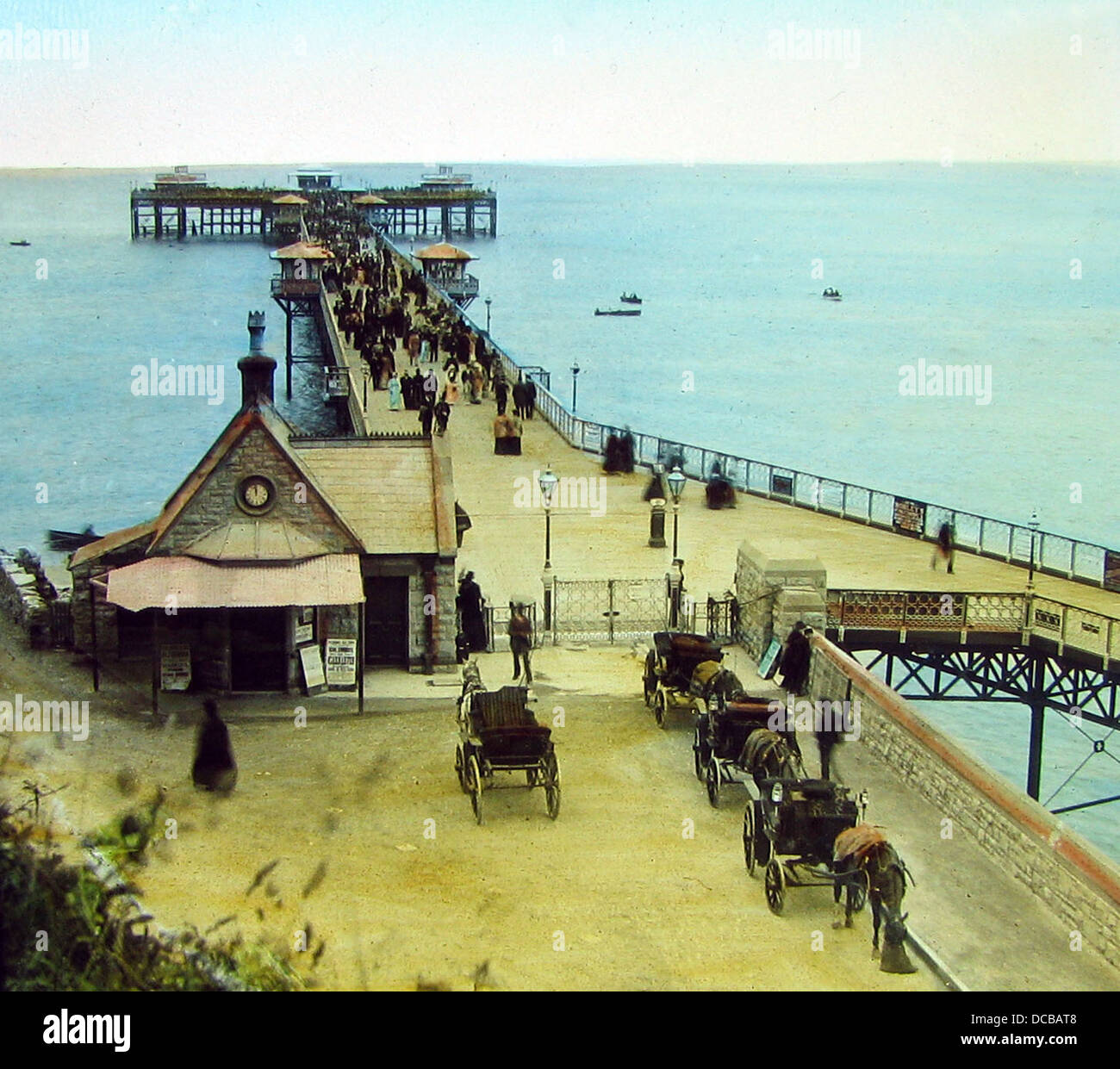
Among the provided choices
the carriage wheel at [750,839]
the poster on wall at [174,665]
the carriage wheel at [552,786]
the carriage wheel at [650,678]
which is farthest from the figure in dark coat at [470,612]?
the carriage wheel at [750,839]

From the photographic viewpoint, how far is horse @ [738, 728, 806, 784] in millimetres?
16422

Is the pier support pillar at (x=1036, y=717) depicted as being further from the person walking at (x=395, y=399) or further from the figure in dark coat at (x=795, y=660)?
the person walking at (x=395, y=399)

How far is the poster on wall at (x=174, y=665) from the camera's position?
2162 centimetres

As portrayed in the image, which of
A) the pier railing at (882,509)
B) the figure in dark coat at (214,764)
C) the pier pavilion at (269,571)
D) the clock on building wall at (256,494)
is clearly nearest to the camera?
the figure in dark coat at (214,764)

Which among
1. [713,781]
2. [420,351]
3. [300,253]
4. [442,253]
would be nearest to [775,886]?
[713,781]

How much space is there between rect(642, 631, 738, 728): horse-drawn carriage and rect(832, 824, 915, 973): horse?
535cm

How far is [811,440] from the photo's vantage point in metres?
79.1

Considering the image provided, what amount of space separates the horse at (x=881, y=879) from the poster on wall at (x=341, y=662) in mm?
8972

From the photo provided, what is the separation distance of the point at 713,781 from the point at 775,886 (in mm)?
2949

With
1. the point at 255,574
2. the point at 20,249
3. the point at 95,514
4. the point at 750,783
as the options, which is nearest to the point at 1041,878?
the point at 750,783

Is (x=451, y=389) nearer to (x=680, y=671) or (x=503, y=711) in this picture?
(x=680, y=671)
